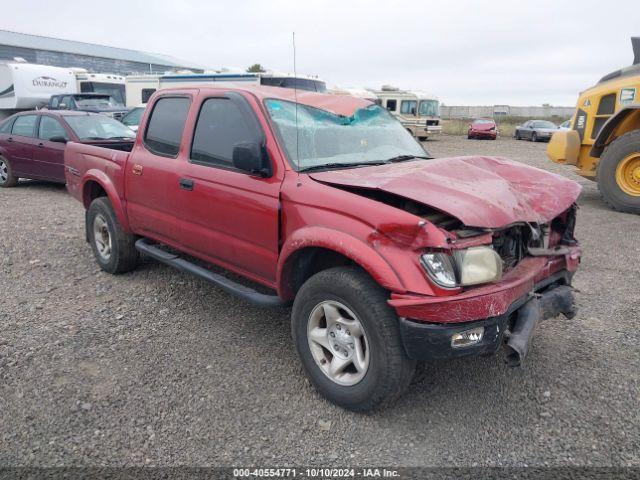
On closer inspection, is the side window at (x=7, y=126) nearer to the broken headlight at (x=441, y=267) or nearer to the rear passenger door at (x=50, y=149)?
the rear passenger door at (x=50, y=149)

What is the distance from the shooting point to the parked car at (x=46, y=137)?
30.7 ft

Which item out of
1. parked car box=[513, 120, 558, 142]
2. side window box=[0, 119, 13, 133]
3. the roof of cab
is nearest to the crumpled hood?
the roof of cab

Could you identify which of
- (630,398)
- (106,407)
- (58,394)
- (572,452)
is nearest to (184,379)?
(106,407)

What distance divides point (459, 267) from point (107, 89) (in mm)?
23157

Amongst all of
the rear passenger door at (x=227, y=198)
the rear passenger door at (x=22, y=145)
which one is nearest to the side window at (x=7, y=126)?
the rear passenger door at (x=22, y=145)

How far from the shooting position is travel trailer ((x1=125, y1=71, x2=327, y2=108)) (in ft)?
51.4

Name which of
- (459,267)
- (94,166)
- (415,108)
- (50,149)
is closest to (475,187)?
(459,267)

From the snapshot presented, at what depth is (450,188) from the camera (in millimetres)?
2854

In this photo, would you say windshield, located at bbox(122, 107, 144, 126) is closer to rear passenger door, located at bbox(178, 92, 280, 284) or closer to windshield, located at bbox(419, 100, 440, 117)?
rear passenger door, located at bbox(178, 92, 280, 284)

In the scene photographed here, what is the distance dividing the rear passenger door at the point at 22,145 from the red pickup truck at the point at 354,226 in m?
6.67

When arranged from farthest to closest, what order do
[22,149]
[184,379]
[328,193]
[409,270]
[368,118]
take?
[22,149]
[368,118]
[184,379]
[328,193]
[409,270]

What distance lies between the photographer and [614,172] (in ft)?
27.0

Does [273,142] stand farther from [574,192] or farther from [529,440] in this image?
[529,440]

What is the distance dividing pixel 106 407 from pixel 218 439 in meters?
0.78
